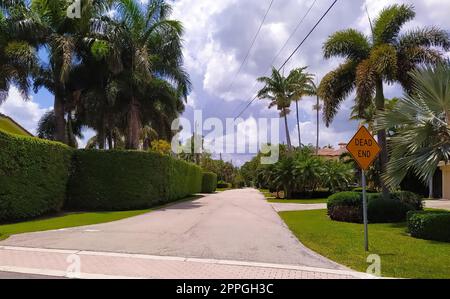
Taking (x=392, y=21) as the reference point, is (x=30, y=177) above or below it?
below

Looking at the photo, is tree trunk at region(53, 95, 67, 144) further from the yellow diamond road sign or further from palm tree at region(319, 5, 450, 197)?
the yellow diamond road sign

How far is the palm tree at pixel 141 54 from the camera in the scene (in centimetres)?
2898

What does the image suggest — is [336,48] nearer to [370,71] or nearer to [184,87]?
[370,71]

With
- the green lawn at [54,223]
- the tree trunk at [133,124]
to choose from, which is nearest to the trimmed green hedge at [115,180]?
the green lawn at [54,223]

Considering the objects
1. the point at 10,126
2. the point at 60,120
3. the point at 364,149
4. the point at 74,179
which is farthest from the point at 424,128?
the point at 10,126

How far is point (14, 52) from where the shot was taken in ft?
79.4

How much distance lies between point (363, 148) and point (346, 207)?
9.46 m

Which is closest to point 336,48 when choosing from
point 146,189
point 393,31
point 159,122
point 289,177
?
point 393,31

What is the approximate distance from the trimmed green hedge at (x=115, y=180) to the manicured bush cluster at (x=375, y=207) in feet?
33.6

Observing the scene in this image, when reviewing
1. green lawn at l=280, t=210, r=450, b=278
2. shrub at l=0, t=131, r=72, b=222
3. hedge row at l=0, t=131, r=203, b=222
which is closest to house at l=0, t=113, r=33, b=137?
hedge row at l=0, t=131, r=203, b=222

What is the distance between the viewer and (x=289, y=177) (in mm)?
42312

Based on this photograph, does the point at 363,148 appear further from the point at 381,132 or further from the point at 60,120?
the point at 60,120

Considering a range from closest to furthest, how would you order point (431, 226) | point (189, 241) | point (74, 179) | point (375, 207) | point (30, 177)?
point (189, 241) → point (431, 226) → point (30, 177) → point (375, 207) → point (74, 179)

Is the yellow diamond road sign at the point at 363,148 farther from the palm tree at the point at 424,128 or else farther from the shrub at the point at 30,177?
the shrub at the point at 30,177
